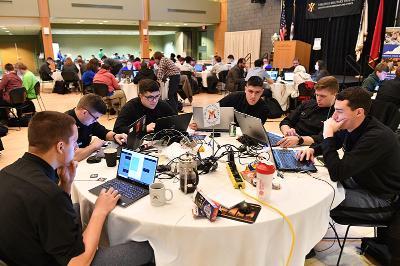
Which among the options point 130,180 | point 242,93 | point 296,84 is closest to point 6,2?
point 296,84

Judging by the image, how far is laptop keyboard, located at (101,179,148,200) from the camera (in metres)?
1.62

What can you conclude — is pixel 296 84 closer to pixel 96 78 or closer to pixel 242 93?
pixel 242 93

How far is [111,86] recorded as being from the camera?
6.65m

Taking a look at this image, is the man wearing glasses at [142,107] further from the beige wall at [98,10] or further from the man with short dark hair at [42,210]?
the beige wall at [98,10]

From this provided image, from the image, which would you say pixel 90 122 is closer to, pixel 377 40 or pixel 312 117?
pixel 312 117

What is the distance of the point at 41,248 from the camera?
3.82ft

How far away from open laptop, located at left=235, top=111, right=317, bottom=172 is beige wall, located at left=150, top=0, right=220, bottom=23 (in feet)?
41.7

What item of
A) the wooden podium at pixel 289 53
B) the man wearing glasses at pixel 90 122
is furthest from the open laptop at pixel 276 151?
the wooden podium at pixel 289 53

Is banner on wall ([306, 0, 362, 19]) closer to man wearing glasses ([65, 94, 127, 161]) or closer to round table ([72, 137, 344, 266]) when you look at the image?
man wearing glasses ([65, 94, 127, 161])

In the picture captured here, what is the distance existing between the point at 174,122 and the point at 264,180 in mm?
1215

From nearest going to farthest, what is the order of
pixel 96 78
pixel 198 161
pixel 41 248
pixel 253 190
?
1. pixel 41 248
2. pixel 253 190
3. pixel 198 161
4. pixel 96 78

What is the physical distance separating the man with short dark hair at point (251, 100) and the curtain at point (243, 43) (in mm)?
10131

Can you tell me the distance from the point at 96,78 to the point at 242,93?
170 inches

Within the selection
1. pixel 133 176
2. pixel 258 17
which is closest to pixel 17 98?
pixel 133 176
